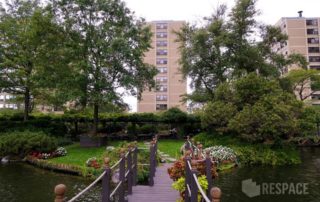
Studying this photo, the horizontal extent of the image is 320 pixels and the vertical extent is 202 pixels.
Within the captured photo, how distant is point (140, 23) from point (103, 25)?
2.75m

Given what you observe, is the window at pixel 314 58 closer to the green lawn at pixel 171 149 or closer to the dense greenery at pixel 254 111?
the dense greenery at pixel 254 111

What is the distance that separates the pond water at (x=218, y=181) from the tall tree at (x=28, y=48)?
7123 millimetres

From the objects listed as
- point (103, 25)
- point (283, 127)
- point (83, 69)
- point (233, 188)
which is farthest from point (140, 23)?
point (233, 188)

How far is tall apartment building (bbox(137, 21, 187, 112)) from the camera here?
55875 millimetres

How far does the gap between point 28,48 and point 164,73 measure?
120ft

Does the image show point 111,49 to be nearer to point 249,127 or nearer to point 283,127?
point 249,127

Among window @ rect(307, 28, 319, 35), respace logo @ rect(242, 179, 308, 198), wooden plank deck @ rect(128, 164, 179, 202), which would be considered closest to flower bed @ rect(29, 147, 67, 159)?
wooden plank deck @ rect(128, 164, 179, 202)

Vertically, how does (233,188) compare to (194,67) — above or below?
below

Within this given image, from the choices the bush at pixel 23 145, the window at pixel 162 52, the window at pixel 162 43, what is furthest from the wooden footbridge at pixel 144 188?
the window at pixel 162 43

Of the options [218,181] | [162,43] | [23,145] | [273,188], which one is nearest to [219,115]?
[218,181]

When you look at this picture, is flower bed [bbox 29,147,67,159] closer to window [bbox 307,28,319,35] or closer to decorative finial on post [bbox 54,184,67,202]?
decorative finial on post [bbox 54,184,67,202]

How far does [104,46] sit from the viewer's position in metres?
17.8

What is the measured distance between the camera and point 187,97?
2592 centimetres

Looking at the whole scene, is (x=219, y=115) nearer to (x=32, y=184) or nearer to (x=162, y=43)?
(x=32, y=184)
